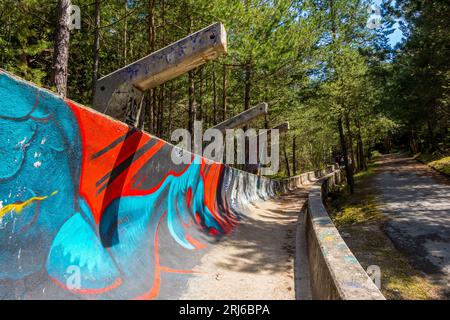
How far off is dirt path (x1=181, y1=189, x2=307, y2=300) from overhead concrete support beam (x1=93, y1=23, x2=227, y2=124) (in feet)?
9.63

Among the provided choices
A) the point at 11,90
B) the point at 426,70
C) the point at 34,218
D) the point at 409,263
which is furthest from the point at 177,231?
the point at 426,70

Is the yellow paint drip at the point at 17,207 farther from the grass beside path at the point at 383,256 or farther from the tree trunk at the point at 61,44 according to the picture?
the tree trunk at the point at 61,44

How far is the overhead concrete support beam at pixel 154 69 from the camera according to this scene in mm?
4716

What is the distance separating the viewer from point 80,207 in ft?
10.1

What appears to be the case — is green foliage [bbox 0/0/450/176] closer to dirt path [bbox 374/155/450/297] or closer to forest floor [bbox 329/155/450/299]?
dirt path [bbox 374/155/450/297]

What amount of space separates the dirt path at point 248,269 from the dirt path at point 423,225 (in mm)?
2771

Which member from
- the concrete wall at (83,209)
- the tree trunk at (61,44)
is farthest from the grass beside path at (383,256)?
the tree trunk at (61,44)

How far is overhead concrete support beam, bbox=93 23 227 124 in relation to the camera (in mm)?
4716

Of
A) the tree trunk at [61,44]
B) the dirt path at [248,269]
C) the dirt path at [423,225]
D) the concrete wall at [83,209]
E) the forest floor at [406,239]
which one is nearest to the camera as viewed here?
the concrete wall at [83,209]

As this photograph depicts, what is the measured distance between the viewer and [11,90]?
2428mm

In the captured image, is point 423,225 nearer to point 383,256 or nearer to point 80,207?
point 383,256

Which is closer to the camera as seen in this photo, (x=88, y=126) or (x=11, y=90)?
(x=11, y=90)

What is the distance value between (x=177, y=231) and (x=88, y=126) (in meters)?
2.72
